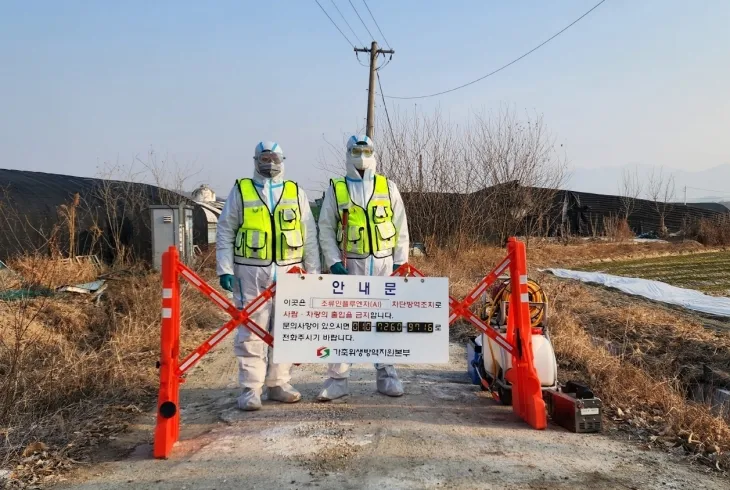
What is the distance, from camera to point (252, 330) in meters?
4.14

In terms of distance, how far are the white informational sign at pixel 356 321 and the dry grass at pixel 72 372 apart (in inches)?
60.0

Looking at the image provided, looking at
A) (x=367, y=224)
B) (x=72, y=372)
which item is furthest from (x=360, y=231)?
(x=72, y=372)

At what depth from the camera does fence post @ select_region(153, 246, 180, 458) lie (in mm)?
3631

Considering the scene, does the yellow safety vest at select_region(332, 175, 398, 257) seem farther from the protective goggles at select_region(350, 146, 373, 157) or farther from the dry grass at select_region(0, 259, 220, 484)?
the dry grass at select_region(0, 259, 220, 484)

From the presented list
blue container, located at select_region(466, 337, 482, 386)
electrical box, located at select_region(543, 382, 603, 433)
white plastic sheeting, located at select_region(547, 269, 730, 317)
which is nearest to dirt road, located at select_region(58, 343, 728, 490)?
electrical box, located at select_region(543, 382, 603, 433)

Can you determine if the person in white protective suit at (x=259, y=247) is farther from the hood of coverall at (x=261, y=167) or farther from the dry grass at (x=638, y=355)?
the dry grass at (x=638, y=355)

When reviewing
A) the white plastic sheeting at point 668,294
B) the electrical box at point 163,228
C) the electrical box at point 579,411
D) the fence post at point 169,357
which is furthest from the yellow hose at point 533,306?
the electrical box at point 163,228

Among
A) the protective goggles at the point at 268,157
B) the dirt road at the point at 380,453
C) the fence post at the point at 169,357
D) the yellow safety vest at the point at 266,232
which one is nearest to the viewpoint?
the dirt road at the point at 380,453

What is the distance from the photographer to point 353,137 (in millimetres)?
5027

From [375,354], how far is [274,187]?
5.48ft

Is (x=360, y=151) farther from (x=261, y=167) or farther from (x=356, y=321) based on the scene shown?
(x=356, y=321)

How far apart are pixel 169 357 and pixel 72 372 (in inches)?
57.3

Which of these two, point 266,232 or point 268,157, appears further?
point 268,157

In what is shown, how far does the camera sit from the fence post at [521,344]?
414 cm
